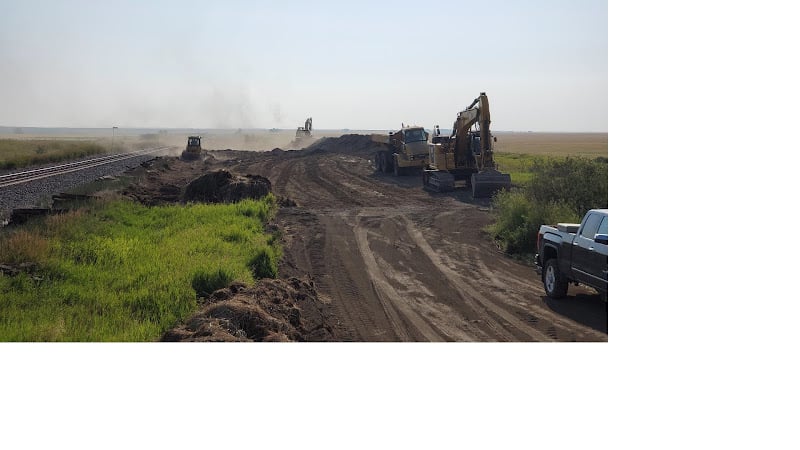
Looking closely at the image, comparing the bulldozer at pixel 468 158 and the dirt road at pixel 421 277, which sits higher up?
the bulldozer at pixel 468 158

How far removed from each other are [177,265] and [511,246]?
382 inches

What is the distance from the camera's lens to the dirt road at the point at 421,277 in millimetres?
12695

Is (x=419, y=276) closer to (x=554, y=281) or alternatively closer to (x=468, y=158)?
(x=554, y=281)

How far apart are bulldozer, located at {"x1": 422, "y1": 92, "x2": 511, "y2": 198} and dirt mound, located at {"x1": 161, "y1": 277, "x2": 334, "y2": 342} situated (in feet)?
69.9

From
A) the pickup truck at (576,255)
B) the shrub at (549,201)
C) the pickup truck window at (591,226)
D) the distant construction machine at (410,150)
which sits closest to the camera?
the pickup truck at (576,255)

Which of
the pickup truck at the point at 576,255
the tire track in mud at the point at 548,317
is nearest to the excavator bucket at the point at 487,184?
the tire track in mud at the point at 548,317

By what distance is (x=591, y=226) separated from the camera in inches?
532

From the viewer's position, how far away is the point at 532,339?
12.0m

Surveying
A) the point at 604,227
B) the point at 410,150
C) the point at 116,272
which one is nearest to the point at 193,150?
the point at 410,150

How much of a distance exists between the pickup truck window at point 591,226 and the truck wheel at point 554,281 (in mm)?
1239

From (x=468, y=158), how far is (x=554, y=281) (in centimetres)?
2466

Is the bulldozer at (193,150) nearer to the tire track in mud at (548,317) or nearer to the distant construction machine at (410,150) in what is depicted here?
the distant construction machine at (410,150)

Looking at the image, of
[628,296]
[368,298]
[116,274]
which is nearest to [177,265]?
[116,274]

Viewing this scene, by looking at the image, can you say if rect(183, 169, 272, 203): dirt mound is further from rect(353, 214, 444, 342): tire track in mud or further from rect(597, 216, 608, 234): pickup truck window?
rect(597, 216, 608, 234): pickup truck window
